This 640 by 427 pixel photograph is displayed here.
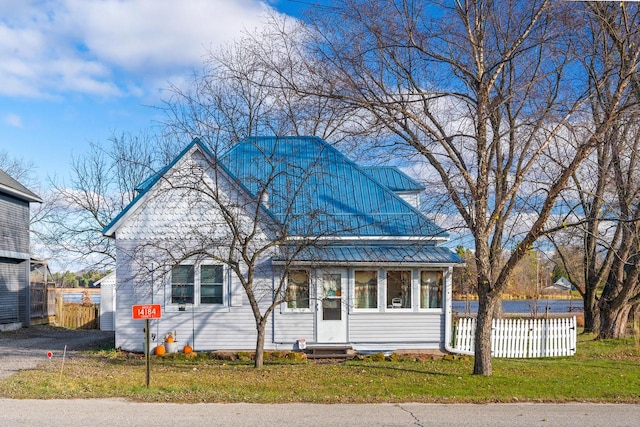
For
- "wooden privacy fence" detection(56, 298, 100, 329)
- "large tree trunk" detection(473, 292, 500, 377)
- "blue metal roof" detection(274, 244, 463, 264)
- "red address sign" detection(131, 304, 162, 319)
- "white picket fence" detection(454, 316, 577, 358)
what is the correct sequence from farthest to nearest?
"wooden privacy fence" detection(56, 298, 100, 329) → "white picket fence" detection(454, 316, 577, 358) → "blue metal roof" detection(274, 244, 463, 264) → "large tree trunk" detection(473, 292, 500, 377) → "red address sign" detection(131, 304, 162, 319)

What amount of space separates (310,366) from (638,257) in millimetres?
12493

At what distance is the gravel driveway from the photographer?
1609cm

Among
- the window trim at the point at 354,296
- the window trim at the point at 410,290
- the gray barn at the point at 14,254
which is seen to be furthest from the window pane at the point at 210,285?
the gray barn at the point at 14,254

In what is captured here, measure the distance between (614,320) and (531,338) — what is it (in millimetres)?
5549

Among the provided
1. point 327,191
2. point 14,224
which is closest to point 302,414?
point 327,191

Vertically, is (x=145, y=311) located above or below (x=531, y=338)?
above

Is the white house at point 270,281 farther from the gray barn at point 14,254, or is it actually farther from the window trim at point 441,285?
the gray barn at point 14,254

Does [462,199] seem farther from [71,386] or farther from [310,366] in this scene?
[71,386]

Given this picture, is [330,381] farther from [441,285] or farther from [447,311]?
[441,285]

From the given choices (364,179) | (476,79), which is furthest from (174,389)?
(364,179)

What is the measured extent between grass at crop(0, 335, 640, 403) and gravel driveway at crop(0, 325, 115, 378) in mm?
867

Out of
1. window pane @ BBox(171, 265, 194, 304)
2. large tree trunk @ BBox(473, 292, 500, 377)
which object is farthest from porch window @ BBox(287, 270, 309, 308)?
large tree trunk @ BBox(473, 292, 500, 377)

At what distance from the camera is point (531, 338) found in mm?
19547

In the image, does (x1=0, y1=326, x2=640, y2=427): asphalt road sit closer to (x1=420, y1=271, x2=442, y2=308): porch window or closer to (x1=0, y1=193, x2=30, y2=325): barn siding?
(x1=420, y1=271, x2=442, y2=308): porch window
